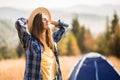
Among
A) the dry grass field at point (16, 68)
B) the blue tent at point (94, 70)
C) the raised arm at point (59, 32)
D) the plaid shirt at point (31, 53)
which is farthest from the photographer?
the dry grass field at point (16, 68)

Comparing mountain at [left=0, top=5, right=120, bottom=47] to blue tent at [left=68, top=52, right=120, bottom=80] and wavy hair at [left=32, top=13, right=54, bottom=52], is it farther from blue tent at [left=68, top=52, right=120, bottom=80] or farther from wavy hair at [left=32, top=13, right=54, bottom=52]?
wavy hair at [left=32, top=13, right=54, bottom=52]

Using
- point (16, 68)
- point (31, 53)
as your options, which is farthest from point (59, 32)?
point (16, 68)

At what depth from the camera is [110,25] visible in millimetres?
5242

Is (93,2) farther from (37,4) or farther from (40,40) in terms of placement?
(40,40)

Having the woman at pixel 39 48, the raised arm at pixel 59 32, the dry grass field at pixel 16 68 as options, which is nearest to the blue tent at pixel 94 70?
the dry grass field at pixel 16 68

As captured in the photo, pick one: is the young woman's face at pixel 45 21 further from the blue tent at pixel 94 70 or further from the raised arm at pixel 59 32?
the blue tent at pixel 94 70

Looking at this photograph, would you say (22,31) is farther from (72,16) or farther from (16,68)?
(72,16)

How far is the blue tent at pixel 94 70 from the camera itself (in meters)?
3.37

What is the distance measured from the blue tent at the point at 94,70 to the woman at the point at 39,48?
120 cm

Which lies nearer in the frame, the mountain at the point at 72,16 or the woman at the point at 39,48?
the woman at the point at 39,48

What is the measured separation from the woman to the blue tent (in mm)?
1197

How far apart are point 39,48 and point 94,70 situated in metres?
1.47

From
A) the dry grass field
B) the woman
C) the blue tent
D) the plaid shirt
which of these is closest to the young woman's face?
the woman

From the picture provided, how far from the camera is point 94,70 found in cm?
343
